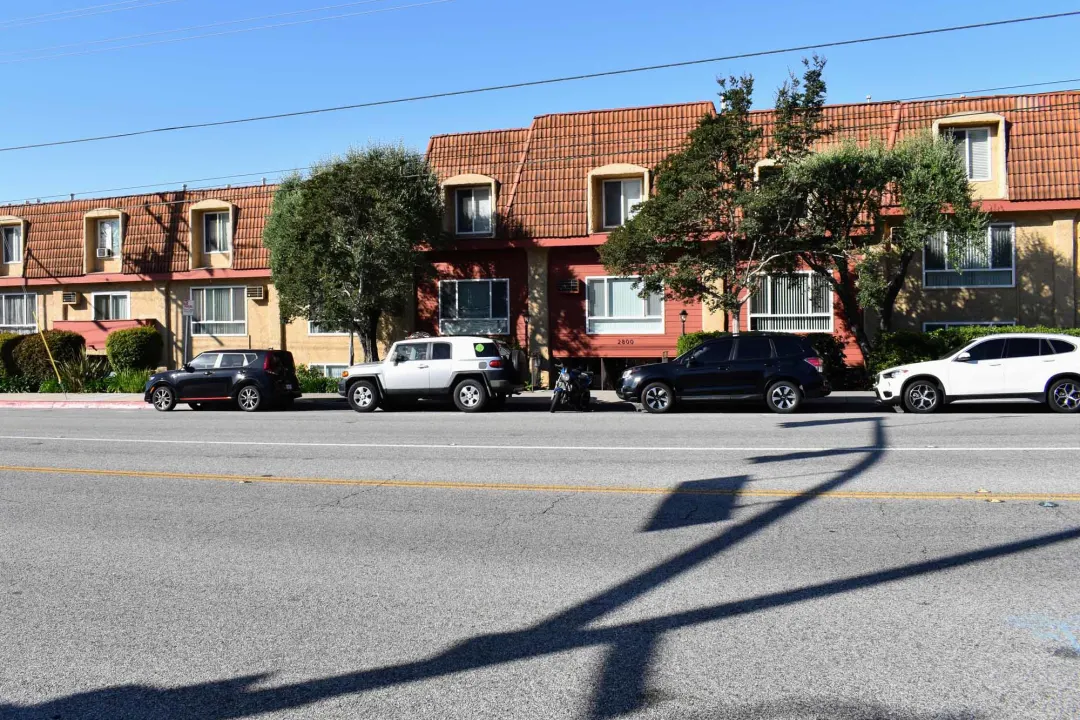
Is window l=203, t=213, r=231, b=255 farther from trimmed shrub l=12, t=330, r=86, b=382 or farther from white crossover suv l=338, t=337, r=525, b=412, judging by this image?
white crossover suv l=338, t=337, r=525, b=412

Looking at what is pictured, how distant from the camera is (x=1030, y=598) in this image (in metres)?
5.45

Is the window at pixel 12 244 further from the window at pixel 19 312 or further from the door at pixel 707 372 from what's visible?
the door at pixel 707 372

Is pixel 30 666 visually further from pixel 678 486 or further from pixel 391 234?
pixel 391 234

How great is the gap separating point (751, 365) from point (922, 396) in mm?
3306

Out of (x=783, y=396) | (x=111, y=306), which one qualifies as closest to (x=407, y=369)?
(x=783, y=396)

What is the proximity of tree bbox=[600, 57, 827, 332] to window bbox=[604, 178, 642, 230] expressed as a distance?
4.27 m

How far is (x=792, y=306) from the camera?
24781 millimetres

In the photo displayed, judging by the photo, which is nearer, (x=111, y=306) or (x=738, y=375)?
(x=738, y=375)

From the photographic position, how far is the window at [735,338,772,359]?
61.0 ft

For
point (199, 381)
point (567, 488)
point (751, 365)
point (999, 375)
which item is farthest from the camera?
point (199, 381)

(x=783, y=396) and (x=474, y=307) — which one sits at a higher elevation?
(x=474, y=307)

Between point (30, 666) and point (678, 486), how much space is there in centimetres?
619

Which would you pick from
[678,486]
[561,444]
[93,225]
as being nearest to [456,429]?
[561,444]

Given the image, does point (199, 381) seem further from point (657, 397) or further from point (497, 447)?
point (497, 447)
